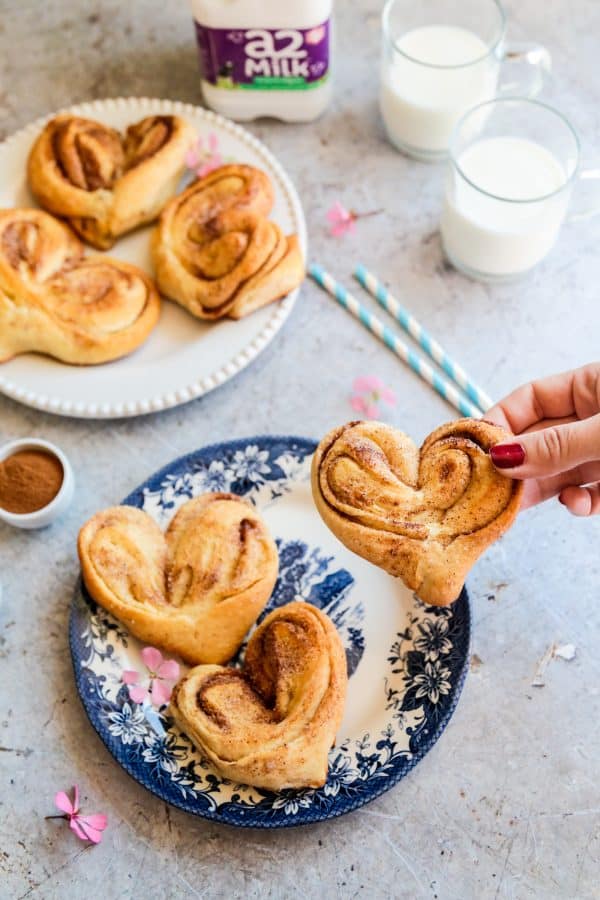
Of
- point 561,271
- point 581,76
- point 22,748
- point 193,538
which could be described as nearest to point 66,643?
point 22,748

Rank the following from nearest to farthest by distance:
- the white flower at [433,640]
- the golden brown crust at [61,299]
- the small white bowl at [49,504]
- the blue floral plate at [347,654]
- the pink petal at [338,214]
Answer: the blue floral plate at [347,654] → the white flower at [433,640] → the small white bowl at [49,504] → the golden brown crust at [61,299] → the pink petal at [338,214]

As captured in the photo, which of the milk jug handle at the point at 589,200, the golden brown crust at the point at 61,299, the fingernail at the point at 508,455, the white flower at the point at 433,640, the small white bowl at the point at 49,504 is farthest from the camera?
the milk jug handle at the point at 589,200

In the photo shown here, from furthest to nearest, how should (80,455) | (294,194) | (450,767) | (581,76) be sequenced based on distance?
(581,76)
(294,194)
(80,455)
(450,767)

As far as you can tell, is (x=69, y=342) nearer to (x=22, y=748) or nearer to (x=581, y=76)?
(x=22, y=748)

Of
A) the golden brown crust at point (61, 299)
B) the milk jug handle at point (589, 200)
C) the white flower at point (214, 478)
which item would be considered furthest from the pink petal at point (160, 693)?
the milk jug handle at point (589, 200)

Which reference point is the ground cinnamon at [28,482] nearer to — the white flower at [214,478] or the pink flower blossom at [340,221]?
the white flower at [214,478]

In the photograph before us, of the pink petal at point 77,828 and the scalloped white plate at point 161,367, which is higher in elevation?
the scalloped white plate at point 161,367

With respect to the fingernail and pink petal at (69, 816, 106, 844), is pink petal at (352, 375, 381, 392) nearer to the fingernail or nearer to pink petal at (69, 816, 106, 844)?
the fingernail
